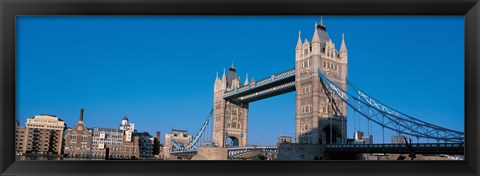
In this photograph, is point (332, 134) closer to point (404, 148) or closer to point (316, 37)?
point (316, 37)

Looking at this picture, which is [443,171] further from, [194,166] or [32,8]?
[32,8]

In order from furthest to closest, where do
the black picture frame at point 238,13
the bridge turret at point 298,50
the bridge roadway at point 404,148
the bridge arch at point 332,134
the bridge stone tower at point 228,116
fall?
1. the bridge stone tower at point 228,116
2. the bridge turret at point 298,50
3. the bridge arch at point 332,134
4. the bridge roadway at point 404,148
5. the black picture frame at point 238,13

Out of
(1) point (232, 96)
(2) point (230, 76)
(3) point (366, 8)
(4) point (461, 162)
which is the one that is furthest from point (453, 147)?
(2) point (230, 76)

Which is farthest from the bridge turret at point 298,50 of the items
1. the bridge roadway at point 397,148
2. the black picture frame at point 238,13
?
the black picture frame at point 238,13

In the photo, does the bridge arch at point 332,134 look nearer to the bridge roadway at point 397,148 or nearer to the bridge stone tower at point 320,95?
the bridge stone tower at point 320,95

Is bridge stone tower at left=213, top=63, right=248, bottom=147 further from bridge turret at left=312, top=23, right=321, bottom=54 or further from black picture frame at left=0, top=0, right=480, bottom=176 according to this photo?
black picture frame at left=0, top=0, right=480, bottom=176

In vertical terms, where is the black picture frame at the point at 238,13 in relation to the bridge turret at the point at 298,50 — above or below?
below
